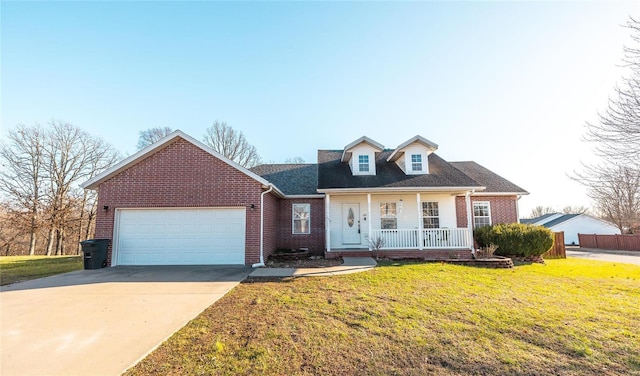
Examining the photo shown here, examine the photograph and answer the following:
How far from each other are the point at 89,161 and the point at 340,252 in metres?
26.0

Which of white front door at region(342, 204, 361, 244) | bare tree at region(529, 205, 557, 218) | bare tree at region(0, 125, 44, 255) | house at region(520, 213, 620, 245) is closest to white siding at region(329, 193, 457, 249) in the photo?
white front door at region(342, 204, 361, 244)

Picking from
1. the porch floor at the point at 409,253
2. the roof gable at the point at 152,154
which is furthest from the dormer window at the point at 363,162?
the roof gable at the point at 152,154

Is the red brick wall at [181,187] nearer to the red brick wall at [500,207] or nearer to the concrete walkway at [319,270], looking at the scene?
the concrete walkway at [319,270]

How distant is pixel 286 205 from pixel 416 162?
22.1 feet

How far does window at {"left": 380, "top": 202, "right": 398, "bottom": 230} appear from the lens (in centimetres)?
1330

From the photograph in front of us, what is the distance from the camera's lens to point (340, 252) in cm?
1201

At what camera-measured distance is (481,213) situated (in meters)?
14.3

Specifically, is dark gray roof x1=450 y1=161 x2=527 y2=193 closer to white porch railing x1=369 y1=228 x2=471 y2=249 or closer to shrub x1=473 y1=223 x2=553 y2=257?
shrub x1=473 y1=223 x2=553 y2=257

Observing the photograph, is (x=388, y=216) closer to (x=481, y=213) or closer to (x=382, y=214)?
(x=382, y=214)

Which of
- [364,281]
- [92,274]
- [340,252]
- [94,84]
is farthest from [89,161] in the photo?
[364,281]

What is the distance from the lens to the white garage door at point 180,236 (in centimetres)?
1051

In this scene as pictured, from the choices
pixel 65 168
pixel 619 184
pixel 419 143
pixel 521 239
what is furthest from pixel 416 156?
pixel 65 168

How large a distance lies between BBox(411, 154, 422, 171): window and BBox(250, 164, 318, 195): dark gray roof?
4.88 meters

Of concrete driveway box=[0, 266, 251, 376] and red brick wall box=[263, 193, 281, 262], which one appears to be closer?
concrete driveway box=[0, 266, 251, 376]
